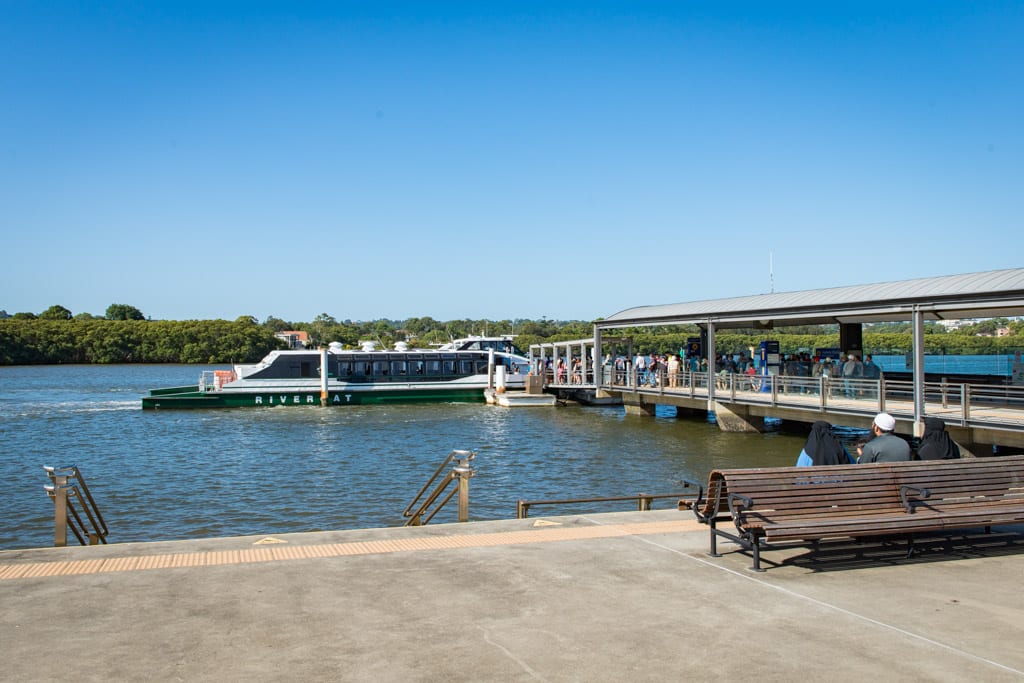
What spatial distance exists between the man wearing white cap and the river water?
820 cm

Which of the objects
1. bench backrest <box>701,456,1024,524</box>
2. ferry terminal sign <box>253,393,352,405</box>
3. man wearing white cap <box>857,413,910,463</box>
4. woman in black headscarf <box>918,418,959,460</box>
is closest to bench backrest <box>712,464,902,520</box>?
bench backrest <box>701,456,1024,524</box>

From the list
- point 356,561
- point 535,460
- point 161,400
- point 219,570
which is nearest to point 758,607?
point 356,561

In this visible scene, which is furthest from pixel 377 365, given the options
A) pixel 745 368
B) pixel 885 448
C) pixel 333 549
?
pixel 885 448

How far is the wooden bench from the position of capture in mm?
7926

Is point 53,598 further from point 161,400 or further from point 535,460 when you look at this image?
point 161,400

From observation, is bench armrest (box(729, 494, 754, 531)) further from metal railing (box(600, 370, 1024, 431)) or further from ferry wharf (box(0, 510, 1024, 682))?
metal railing (box(600, 370, 1024, 431))

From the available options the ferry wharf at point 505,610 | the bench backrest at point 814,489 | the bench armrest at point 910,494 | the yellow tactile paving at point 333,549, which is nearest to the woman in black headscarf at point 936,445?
the ferry wharf at point 505,610

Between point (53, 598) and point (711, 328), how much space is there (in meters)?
26.7

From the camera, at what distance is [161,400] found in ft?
146

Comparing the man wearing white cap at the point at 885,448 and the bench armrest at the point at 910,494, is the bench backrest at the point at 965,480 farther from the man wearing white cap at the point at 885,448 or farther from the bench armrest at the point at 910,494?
the man wearing white cap at the point at 885,448

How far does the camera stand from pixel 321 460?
84.5 ft

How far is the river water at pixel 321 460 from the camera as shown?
677 inches

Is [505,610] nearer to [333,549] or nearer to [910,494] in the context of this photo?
[333,549]

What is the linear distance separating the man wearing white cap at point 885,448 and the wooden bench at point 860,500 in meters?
0.48
